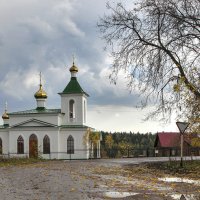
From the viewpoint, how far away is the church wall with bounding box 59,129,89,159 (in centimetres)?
5134

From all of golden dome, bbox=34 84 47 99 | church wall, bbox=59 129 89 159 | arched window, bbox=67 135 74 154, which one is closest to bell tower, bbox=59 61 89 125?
church wall, bbox=59 129 89 159

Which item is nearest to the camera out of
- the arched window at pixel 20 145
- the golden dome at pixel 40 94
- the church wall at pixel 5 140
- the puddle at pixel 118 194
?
the puddle at pixel 118 194

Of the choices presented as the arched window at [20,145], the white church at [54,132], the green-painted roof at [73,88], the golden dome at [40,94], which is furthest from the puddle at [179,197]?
the golden dome at [40,94]

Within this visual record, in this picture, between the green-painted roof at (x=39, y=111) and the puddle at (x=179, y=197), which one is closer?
the puddle at (x=179, y=197)

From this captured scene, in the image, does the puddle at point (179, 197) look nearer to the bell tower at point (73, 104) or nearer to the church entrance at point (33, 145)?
the church entrance at point (33, 145)

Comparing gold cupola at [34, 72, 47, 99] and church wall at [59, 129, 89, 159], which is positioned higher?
gold cupola at [34, 72, 47, 99]

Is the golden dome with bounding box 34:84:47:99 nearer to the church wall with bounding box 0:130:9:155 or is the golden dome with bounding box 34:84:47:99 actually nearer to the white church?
the white church

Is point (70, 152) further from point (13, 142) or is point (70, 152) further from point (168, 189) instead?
point (168, 189)

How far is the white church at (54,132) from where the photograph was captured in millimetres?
51469

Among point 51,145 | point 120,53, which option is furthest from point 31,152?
point 120,53

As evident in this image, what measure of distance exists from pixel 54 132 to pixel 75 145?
2868 millimetres

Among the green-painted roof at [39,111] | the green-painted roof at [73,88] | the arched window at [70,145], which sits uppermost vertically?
the green-painted roof at [73,88]

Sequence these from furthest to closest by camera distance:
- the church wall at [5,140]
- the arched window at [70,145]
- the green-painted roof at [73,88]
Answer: the church wall at [5,140] < the green-painted roof at [73,88] < the arched window at [70,145]

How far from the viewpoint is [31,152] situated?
51719 mm
